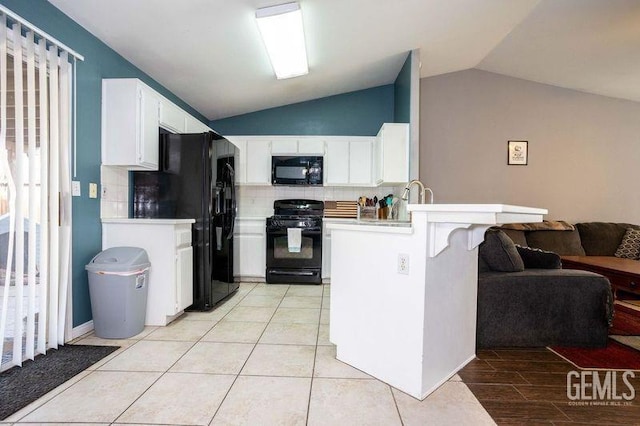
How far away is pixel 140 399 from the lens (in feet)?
5.34

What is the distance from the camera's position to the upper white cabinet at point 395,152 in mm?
3711

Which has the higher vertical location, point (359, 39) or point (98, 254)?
point (359, 39)

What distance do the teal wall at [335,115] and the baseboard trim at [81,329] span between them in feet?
10.7

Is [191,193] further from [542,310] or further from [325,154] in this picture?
[542,310]

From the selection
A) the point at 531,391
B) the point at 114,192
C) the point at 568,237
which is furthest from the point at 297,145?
the point at 568,237

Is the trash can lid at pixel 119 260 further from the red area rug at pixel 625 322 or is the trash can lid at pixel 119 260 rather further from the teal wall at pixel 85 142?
the red area rug at pixel 625 322

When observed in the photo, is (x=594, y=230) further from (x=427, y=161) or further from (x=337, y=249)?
(x=337, y=249)

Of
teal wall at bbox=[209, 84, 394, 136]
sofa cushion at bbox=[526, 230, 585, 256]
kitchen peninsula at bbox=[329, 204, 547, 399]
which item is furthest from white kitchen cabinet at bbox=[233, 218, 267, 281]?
sofa cushion at bbox=[526, 230, 585, 256]

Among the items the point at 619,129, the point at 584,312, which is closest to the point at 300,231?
the point at 584,312

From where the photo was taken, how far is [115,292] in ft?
7.62

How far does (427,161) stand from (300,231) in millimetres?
2202

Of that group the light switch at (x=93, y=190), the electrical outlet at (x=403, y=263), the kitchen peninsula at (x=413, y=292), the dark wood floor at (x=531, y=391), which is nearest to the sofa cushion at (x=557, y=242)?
the dark wood floor at (x=531, y=391)

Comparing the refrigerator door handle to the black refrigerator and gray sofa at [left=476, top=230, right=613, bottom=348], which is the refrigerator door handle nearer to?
the black refrigerator

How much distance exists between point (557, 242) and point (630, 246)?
2.90 ft
